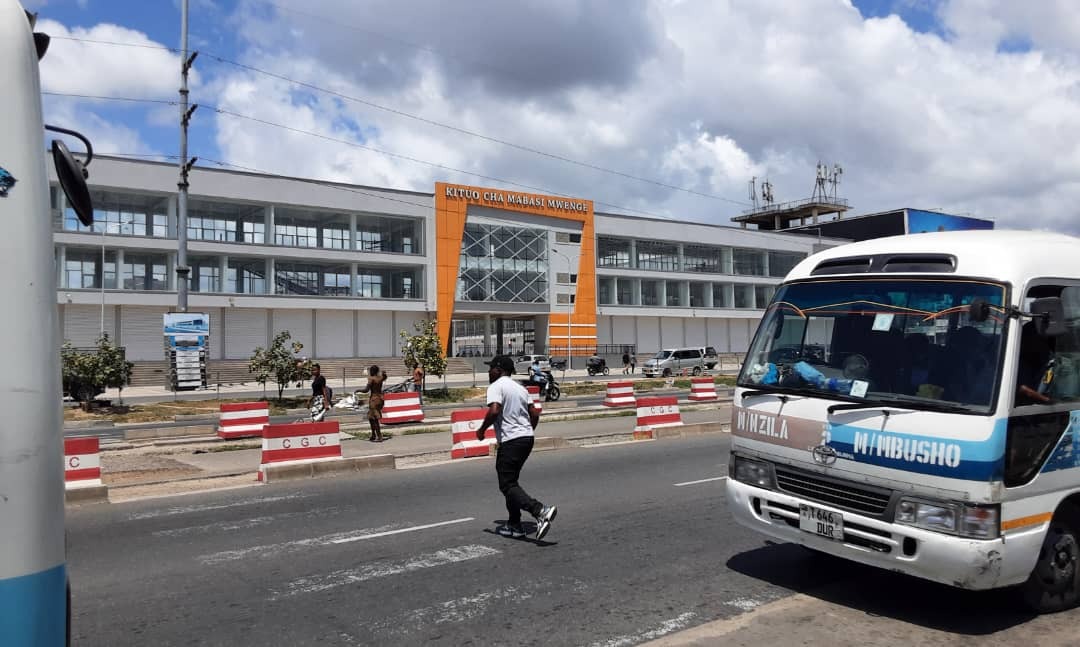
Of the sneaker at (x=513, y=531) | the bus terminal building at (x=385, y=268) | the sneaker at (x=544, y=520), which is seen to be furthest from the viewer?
the bus terminal building at (x=385, y=268)

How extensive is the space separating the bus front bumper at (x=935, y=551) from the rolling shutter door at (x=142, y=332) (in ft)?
163

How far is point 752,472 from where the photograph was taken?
6043 millimetres

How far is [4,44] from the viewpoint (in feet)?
9.62

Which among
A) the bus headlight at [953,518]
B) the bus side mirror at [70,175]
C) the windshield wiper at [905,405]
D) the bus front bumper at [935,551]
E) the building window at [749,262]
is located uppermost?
the building window at [749,262]

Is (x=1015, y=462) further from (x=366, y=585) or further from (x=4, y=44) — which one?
(x=4, y=44)

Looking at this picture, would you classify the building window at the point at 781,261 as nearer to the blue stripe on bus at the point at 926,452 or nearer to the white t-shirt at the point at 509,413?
the white t-shirt at the point at 509,413

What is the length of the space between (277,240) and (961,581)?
171 feet

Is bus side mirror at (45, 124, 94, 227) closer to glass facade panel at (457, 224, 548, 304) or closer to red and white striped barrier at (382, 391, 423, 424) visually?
red and white striped barrier at (382, 391, 423, 424)

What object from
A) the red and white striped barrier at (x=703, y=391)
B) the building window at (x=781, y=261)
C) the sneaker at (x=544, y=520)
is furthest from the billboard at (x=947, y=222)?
the building window at (x=781, y=261)

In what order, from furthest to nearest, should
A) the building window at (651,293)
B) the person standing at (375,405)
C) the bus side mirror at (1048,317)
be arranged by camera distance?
the building window at (651,293) < the person standing at (375,405) < the bus side mirror at (1048,317)

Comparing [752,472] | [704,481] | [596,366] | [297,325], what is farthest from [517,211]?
[752,472]

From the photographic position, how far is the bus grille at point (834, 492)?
513cm

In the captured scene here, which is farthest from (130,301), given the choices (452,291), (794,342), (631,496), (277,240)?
(794,342)

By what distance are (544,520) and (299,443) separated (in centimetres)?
610
